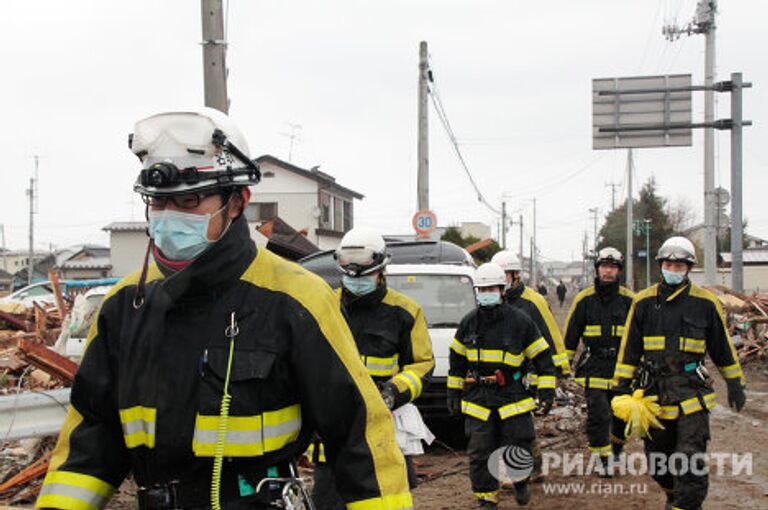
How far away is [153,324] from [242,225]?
0.40 meters

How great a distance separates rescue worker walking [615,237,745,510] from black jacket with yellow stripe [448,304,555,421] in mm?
743

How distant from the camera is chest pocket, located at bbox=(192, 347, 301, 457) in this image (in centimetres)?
227

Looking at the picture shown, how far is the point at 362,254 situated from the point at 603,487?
3.94 meters

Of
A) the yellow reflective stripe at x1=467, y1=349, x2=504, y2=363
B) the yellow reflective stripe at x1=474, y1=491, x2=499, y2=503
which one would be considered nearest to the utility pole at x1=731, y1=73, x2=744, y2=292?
the yellow reflective stripe at x1=467, y1=349, x2=504, y2=363

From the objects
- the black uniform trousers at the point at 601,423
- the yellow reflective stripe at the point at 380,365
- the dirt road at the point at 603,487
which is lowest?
the dirt road at the point at 603,487

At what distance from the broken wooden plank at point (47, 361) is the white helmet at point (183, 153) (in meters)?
5.08

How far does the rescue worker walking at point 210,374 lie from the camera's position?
2.30m

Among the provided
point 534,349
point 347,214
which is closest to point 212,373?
point 534,349

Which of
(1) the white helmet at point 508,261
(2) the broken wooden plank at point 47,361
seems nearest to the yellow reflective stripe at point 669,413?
(1) the white helmet at point 508,261

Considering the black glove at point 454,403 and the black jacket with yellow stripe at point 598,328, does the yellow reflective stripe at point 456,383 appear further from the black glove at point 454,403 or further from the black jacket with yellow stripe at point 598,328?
the black jacket with yellow stripe at point 598,328

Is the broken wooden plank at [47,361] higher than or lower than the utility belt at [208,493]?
lower

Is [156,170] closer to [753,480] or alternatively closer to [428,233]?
[753,480]

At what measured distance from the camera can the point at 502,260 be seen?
31.9ft

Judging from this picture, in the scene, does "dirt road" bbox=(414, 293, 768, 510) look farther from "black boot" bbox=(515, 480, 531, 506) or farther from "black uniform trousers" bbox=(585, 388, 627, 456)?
"black uniform trousers" bbox=(585, 388, 627, 456)
